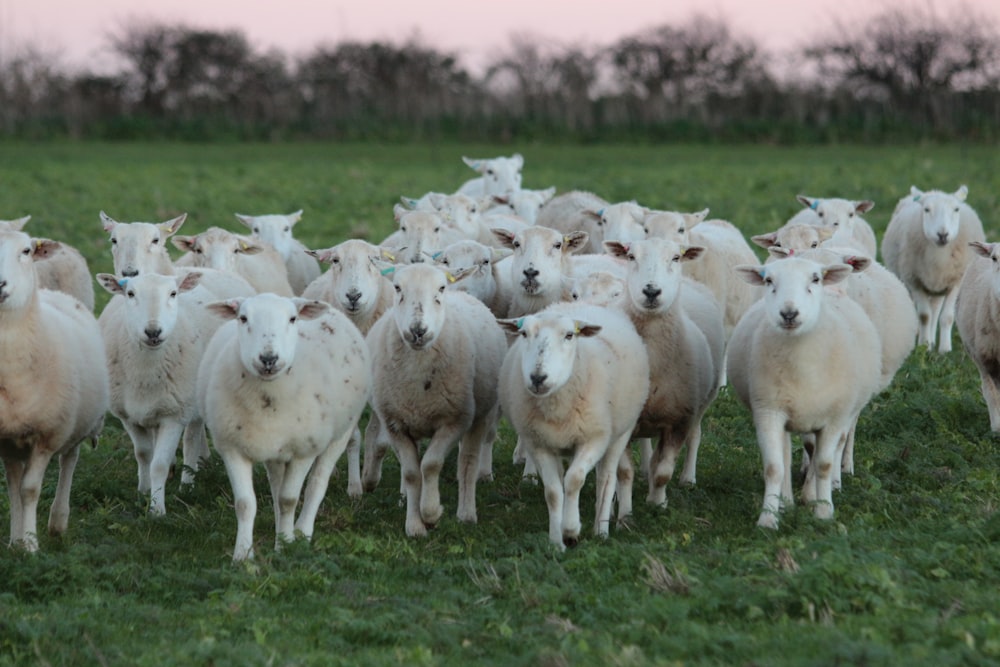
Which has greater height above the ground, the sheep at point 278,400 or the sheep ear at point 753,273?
the sheep ear at point 753,273

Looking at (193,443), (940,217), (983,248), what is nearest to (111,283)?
(193,443)

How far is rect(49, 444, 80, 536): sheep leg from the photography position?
8.23 m

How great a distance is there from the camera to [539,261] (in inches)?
399

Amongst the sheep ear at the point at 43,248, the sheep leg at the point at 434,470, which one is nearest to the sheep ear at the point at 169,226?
the sheep ear at the point at 43,248

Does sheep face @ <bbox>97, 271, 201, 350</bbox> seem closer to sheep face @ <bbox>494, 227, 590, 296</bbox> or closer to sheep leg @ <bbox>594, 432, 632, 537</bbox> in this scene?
sheep face @ <bbox>494, 227, 590, 296</bbox>

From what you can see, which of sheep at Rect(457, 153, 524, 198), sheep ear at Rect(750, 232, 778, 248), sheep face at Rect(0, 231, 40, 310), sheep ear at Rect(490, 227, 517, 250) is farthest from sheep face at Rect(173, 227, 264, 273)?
sheep at Rect(457, 153, 524, 198)

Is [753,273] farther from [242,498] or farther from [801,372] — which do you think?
[242,498]

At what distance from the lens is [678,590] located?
642 centimetres

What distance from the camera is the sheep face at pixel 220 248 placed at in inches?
456

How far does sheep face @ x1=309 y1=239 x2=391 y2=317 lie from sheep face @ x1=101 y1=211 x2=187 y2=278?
1449mm

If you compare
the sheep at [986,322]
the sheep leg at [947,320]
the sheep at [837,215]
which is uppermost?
the sheep at [837,215]

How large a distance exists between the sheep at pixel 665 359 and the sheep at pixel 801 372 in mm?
494

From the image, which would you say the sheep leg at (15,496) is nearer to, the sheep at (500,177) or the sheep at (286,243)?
the sheep at (286,243)

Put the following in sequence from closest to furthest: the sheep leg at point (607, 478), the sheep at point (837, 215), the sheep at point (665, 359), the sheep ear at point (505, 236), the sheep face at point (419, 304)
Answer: the sheep leg at point (607, 478), the sheep face at point (419, 304), the sheep at point (665, 359), the sheep ear at point (505, 236), the sheep at point (837, 215)
